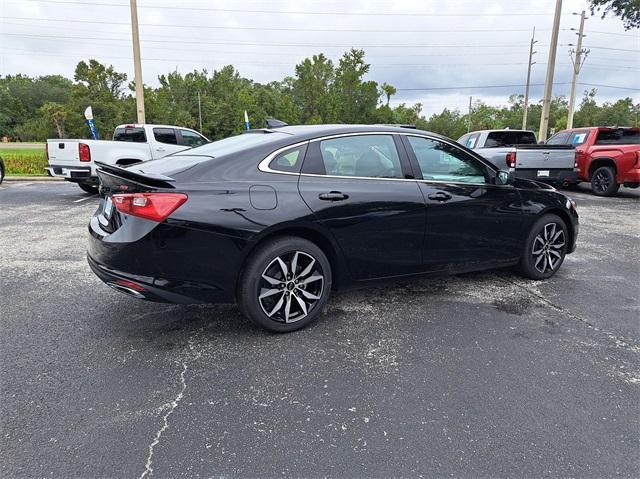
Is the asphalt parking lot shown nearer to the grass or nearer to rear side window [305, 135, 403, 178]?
rear side window [305, 135, 403, 178]

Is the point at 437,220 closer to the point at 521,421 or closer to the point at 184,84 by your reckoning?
the point at 521,421

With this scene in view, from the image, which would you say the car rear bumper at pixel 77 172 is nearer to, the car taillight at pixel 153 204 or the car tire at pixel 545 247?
the car taillight at pixel 153 204

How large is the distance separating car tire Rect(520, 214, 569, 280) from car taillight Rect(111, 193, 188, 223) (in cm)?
352

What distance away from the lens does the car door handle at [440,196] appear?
13.0 ft

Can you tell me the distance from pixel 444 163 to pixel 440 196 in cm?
38

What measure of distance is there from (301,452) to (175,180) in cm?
196

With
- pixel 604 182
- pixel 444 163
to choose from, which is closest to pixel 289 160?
pixel 444 163

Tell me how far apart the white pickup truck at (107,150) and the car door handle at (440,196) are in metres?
8.02

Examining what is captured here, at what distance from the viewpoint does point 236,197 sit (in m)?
3.21

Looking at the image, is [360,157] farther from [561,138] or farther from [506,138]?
[561,138]

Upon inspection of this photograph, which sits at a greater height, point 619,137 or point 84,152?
point 619,137

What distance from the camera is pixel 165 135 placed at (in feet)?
39.2

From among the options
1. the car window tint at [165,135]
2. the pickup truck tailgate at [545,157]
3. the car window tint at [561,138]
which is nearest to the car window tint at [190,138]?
the car window tint at [165,135]

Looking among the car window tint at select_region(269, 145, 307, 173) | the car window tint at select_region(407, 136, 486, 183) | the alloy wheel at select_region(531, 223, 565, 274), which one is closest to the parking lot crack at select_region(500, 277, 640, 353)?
the alloy wheel at select_region(531, 223, 565, 274)
